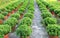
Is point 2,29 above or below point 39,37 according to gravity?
above

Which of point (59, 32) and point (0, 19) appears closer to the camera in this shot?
point (59, 32)

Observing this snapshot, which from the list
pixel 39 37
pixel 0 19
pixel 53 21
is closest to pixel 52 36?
pixel 39 37

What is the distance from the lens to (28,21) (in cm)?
838

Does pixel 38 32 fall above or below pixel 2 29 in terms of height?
below

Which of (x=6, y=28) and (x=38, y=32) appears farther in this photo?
(x=38, y=32)

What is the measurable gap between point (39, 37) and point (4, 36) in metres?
2.05

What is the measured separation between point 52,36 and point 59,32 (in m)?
0.38

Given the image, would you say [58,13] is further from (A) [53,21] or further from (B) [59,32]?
(B) [59,32]

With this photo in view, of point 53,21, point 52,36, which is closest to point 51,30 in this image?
point 52,36

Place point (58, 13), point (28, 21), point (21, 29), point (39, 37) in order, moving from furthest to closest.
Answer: point (58, 13)
point (28, 21)
point (39, 37)
point (21, 29)

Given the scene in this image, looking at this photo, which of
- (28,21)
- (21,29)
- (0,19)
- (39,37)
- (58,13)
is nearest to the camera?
(21,29)

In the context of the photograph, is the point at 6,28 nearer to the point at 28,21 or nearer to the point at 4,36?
the point at 4,36

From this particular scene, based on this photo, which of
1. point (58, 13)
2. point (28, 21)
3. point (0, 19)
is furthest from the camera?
point (58, 13)

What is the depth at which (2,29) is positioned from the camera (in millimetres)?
6680
